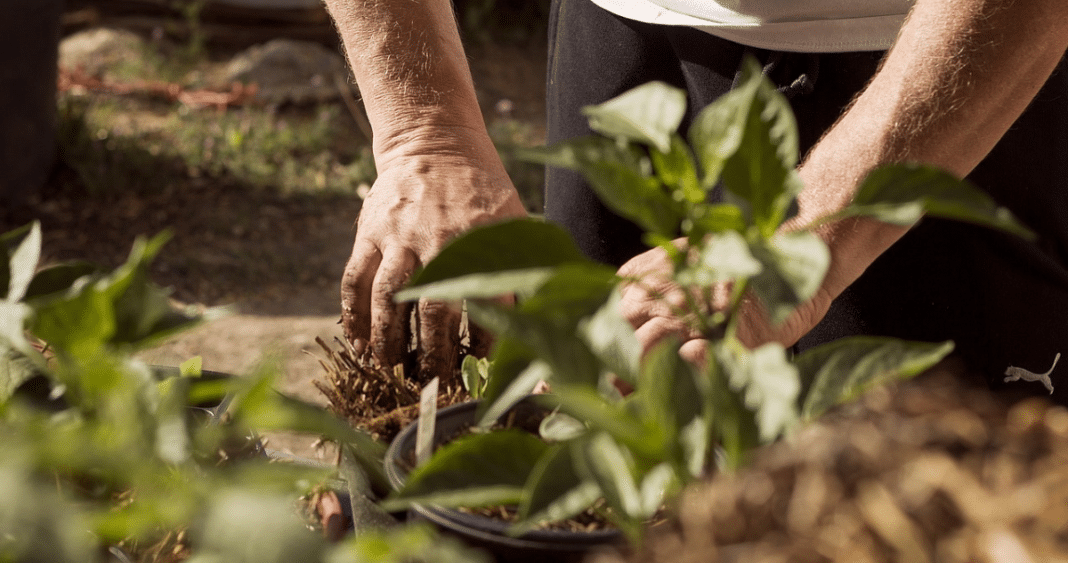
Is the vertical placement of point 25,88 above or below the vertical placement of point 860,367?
below

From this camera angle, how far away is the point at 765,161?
1.42 feet

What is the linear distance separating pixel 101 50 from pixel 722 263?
5295 mm

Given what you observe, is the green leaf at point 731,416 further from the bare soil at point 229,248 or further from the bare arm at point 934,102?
the bare soil at point 229,248

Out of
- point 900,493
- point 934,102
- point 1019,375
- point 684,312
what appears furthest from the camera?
point 1019,375

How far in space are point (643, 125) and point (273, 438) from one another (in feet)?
7.05

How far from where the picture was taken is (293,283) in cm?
345

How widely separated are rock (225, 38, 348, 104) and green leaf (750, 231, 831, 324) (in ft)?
15.0

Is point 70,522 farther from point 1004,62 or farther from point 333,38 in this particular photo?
point 333,38

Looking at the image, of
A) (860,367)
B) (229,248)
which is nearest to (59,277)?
(860,367)


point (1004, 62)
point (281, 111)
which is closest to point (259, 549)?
point (1004, 62)

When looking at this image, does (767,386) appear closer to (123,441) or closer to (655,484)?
(655,484)

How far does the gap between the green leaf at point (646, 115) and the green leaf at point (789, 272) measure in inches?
2.9

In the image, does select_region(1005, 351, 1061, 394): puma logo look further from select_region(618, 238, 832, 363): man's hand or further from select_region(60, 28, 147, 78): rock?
select_region(60, 28, 147, 78): rock

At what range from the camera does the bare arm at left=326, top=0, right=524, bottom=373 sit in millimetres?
948
